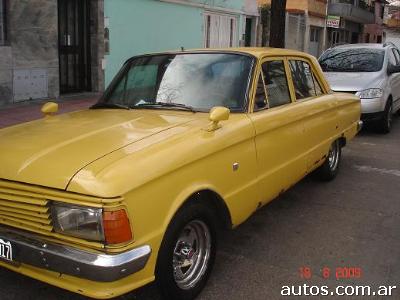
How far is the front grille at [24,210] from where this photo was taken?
282cm

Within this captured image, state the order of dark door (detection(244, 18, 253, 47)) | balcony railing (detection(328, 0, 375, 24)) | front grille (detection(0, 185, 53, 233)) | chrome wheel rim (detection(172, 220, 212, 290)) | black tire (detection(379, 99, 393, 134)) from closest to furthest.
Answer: front grille (detection(0, 185, 53, 233)) → chrome wheel rim (detection(172, 220, 212, 290)) → black tire (detection(379, 99, 393, 134)) → dark door (detection(244, 18, 253, 47)) → balcony railing (detection(328, 0, 375, 24))

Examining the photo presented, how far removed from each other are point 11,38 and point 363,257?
27.2 ft

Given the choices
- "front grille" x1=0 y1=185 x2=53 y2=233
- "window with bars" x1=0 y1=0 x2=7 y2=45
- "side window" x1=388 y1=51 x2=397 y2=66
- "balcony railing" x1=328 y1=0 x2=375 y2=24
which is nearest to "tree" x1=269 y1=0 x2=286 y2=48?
"side window" x1=388 y1=51 x2=397 y2=66

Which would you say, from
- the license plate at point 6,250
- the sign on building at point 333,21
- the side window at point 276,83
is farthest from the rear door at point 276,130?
the sign on building at point 333,21

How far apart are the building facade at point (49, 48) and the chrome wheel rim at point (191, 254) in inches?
301

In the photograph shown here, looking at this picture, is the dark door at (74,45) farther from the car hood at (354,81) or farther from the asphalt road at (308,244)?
the asphalt road at (308,244)

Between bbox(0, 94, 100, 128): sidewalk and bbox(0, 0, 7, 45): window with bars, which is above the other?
bbox(0, 0, 7, 45): window with bars

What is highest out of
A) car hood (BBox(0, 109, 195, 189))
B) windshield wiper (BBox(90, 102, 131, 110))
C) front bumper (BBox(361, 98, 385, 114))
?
windshield wiper (BBox(90, 102, 131, 110))

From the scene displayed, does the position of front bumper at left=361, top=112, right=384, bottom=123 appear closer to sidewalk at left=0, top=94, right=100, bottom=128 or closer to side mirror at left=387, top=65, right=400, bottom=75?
side mirror at left=387, top=65, right=400, bottom=75

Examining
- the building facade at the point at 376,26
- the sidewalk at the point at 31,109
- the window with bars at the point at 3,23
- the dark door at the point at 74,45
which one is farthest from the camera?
the building facade at the point at 376,26

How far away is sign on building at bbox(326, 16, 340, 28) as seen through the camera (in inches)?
1173

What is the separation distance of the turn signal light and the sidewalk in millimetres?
6271

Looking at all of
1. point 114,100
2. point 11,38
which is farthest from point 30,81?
point 114,100

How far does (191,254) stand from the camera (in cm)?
343
